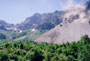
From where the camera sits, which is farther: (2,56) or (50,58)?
(50,58)

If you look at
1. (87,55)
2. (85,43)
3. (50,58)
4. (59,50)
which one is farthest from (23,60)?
(85,43)

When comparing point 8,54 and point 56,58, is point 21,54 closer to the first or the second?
point 8,54

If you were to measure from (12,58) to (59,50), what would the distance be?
26.9m

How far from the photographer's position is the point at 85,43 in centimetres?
10138

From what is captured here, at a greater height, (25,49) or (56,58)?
(25,49)

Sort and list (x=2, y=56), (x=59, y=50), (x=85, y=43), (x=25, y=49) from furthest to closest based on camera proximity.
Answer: (x=85, y=43), (x=59, y=50), (x=25, y=49), (x=2, y=56)

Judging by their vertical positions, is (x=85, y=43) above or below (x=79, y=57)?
above

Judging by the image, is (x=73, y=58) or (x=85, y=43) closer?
(x=73, y=58)

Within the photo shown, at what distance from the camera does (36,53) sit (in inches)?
2899

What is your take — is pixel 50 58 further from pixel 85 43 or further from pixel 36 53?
pixel 85 43

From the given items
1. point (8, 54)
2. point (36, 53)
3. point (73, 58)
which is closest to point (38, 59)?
point (36, 53)

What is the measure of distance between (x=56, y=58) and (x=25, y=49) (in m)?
15.9

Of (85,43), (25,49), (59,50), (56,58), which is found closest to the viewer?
(56,58)

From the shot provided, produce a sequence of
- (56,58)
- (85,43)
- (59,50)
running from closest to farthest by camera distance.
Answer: (56,58), (59,50), (85,43)
